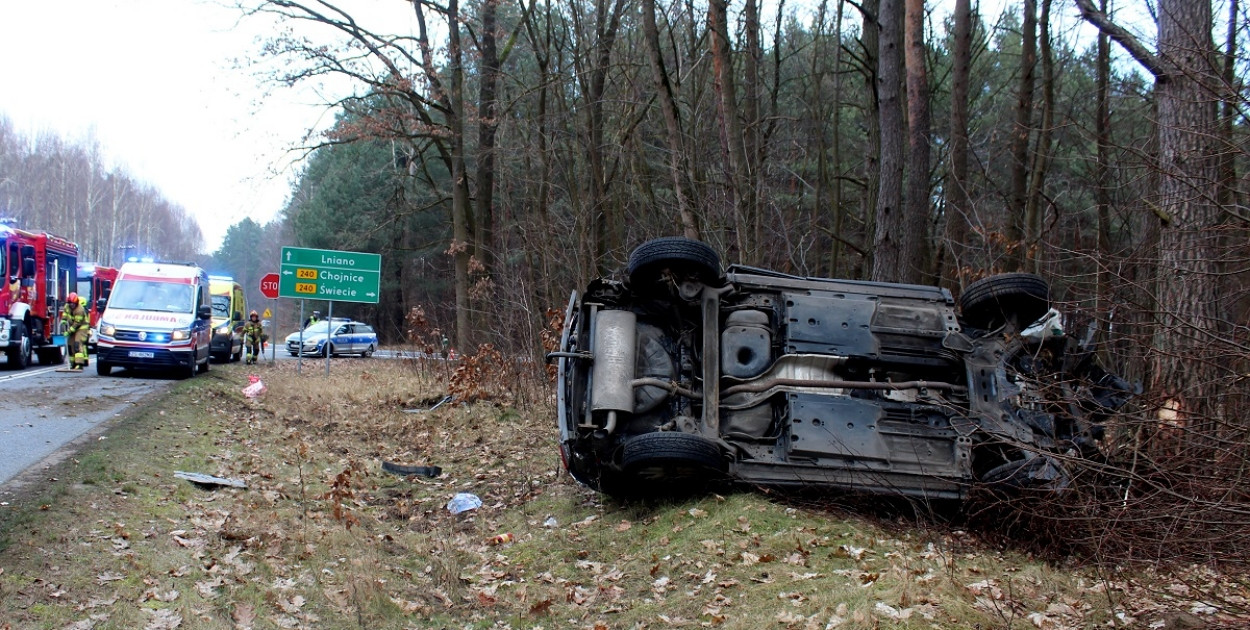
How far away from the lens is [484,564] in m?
7.46

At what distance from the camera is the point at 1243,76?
506 centimetres

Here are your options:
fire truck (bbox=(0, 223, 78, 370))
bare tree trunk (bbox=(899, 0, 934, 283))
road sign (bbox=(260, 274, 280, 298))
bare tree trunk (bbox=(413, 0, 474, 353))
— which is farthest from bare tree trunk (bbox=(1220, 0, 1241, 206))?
road sign (bbox=(260, 274, 280, 298))

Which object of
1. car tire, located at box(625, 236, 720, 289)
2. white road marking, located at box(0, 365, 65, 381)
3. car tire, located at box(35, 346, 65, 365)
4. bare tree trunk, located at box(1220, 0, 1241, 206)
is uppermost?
bare tree trunk, located at box(1220, 0, 1241, 206)

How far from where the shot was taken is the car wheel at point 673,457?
6977mm

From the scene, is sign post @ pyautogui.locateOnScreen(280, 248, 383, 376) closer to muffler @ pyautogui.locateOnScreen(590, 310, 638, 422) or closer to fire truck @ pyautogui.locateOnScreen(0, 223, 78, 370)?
fire truck @ pyautogui.locateOnScreen(0, 223, 78, 370)

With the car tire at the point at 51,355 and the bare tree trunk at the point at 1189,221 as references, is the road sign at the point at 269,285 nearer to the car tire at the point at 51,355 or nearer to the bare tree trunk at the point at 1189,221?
the car tire at the point at 51,355

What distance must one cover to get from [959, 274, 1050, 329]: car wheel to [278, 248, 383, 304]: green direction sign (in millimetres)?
16179

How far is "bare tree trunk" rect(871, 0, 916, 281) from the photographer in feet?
42.1

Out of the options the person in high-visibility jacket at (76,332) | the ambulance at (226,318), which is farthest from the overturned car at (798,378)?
the ambulance at (226,318)

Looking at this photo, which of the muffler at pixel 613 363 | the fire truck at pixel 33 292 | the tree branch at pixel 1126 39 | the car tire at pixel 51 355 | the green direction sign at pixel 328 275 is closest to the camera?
the muffler at pixel 613 363

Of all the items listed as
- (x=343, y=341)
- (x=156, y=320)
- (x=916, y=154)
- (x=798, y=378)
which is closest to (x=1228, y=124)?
(x=798, y=378)

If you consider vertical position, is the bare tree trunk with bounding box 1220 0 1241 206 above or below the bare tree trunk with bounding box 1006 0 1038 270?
below

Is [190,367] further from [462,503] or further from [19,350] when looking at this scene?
[462,503]

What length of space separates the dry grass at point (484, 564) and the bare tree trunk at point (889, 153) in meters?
5.63
